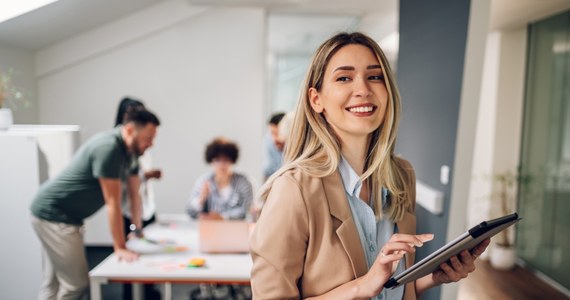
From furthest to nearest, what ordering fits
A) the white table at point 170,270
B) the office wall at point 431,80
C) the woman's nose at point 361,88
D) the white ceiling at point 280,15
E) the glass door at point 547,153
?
the glass door at point 547,153 → the white table at point 170,270 → the white ceiling at point 280,15 → the office wall at point 431,80 → the woman's nose at point 361,88

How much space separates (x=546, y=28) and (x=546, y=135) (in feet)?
2.75

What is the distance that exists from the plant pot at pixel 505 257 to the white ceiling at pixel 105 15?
7.84 feet

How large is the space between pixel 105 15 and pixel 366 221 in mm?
2578

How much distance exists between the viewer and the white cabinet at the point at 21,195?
64.1 inches

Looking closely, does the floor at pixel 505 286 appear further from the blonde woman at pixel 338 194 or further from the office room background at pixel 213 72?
the blonde woman at pixel 338 194

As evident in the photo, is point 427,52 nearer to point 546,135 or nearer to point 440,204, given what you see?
point 440,204

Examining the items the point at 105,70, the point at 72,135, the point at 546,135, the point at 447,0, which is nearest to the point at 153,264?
the point at 72,135

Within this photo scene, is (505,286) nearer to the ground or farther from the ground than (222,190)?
nearer to the ground

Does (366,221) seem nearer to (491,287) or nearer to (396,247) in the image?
(396,247)

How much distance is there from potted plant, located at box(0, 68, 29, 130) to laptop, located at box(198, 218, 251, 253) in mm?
952

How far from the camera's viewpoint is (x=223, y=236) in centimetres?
222

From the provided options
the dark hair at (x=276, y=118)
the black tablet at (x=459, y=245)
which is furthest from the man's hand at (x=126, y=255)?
the black tablet at (x=459, y=245)

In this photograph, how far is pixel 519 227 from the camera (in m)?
3.79

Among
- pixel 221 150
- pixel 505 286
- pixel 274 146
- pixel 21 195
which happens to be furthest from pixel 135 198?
pixel 505 286
